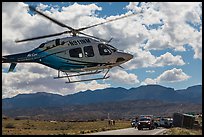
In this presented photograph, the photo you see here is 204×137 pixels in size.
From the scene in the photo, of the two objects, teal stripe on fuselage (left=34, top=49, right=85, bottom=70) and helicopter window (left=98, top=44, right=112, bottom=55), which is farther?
teal stripe on fuselage (left=34, top=49, right=85, bottom=70)

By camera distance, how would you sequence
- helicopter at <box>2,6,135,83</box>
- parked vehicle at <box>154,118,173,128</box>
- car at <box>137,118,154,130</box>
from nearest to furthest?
1. helicopter at <box>2,6,135,83</box>
2. car at <box>137,118,154,130</box>
3. parked vehicle at <box>154,118,173,128</box>

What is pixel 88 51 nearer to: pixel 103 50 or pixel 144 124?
pixel 103 50

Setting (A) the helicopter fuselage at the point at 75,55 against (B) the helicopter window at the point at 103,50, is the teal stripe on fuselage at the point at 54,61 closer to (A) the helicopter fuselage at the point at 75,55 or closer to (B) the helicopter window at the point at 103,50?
(A) the helicopter fuselage at the point at 75,55

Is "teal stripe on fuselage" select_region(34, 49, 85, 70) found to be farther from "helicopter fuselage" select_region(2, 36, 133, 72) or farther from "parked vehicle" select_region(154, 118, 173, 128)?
"parked vehicle" select_region(154, 118, 173, 128)

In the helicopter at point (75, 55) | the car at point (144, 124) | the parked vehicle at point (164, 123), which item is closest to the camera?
the helicopter at point (75, 55)

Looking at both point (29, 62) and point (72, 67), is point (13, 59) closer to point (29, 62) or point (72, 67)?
point (29, 62)

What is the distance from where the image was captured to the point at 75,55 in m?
45.2

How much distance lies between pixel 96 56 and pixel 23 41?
26.8ft

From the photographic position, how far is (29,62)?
152 ft

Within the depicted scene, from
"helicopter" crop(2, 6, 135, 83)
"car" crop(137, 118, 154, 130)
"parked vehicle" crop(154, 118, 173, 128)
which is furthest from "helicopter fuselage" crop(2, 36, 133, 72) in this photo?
"parked vehicle" crop(154, 118, 173, 128)

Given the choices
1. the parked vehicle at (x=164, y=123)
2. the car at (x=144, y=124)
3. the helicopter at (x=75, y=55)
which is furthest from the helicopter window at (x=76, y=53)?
the parked vehicle at (x=164, y=123)

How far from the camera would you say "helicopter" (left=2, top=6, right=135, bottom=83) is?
146 ft

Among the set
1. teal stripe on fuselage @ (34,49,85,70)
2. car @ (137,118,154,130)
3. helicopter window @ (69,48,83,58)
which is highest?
helicopter window @ (69,48,83,58)

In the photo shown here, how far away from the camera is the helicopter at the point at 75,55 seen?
146 ft
